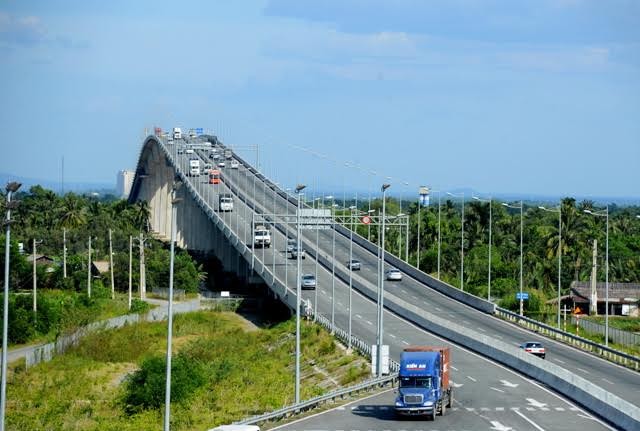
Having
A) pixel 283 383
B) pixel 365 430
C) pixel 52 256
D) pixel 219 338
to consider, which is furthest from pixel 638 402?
pixel 52 256

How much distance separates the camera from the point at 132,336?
9675cm

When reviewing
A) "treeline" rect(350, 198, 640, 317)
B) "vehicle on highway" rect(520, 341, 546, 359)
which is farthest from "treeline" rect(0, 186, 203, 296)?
"vehicle on highway" rect(520, 341, 546, 359)

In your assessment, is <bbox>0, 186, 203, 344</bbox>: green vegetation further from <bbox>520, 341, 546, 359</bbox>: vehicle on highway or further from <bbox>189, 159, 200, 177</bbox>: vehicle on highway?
<bbox>520, 341, 546, 359</bbox>: vehicle on highway

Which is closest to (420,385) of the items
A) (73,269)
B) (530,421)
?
(530,421)

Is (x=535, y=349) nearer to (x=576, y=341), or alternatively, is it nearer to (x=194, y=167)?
(x=576, y=341)

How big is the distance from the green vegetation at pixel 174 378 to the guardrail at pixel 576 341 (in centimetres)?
1468

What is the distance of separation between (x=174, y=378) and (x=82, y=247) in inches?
4078

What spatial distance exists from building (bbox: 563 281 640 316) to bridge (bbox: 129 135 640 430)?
38.6 feet

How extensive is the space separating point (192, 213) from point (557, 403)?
379 ft

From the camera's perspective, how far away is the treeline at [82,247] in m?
131

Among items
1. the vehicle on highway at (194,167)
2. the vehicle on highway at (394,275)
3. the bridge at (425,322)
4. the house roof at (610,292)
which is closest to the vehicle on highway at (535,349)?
the bridge at (425,322)

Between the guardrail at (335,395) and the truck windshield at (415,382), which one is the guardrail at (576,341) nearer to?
the guardrail at (335,395)

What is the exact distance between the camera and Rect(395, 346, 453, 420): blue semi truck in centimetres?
4744

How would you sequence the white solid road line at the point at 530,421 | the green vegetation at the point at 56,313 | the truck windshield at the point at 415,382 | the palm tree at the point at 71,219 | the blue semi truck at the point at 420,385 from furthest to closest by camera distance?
the palm tree at the point at 71,219, the green vegetation at the point at 56,313, the truck windshield at the point at 415,382, the blue semi truck at the point at 420,385, the white solid road line at the point at 530,421
